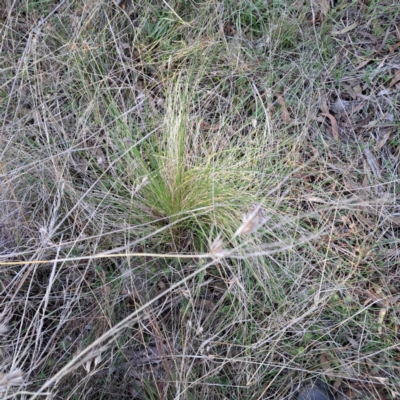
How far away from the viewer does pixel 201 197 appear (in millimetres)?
1560

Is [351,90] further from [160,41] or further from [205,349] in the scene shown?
[205,349]

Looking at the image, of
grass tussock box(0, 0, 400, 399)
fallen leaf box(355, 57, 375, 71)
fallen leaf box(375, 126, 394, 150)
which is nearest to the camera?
grass tussock box(0, 0, 400, 399)

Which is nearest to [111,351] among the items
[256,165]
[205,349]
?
[205,349]

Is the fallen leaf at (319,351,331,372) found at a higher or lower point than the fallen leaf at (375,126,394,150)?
lower

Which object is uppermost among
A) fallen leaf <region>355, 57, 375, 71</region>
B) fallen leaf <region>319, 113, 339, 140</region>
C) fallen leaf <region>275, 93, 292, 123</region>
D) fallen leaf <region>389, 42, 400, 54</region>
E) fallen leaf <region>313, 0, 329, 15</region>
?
fallen leaf <region>313, 0, 329, 15</region>

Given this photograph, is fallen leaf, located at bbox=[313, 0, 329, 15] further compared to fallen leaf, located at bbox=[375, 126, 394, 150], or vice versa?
fallen leaf, located at bbox=[313, 0, 329, 15]

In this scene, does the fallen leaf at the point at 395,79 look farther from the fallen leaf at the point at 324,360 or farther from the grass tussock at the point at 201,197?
the fallen leaf at the point at 324,360

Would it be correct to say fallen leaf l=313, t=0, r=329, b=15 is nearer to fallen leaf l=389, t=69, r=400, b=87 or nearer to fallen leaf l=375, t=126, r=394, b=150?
fallen leaf l=389, t=69, r=400, b=87

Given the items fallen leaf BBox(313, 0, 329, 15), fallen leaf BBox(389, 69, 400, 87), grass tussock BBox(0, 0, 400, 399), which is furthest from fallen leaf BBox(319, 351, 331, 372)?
fallen leaf BBox(313, 0, 329, 15)

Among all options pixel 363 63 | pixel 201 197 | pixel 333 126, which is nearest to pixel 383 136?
pixel 333 126

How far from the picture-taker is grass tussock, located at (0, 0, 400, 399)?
1.49m

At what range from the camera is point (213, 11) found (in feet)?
6.50

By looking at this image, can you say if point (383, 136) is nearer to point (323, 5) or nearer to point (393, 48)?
point (393, 48)

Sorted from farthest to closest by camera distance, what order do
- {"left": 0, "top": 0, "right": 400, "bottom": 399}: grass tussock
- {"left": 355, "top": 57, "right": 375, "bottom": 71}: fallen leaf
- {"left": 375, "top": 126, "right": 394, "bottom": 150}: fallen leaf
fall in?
{"left": 355, "top": 57, "right": 375, "bottom": 71}: fallen leaf → {"left": 375, "top": 126, "right": 394, "bottom": 150}: fallen leaf → {"left": 0, "top": 0, "right": 400, "bottom": 399}: grass tussock
